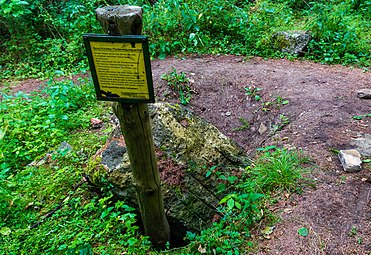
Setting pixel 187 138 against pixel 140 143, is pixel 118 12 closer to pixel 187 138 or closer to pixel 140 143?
pixel 140 143

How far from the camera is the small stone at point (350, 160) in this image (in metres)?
2.93

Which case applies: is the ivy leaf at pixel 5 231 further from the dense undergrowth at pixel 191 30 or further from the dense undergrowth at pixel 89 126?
the dense undergrowth at pixel 191 30

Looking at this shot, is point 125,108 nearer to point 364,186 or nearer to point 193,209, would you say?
point 193,209

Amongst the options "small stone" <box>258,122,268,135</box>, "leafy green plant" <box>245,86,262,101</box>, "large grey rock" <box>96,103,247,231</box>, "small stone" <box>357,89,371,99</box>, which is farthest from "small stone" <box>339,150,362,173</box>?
"leafy green plant" <box>245,86,262,101</box>

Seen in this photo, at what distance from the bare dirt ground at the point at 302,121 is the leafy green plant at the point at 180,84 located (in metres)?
0.09

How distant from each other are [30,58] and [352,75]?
7022 mm

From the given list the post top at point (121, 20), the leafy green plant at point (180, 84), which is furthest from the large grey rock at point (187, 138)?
the leafy green plant at point (180, 84)

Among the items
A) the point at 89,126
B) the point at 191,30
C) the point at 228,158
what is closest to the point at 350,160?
the point at 228,158

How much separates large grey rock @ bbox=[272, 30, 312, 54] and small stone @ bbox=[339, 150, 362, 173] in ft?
12.3

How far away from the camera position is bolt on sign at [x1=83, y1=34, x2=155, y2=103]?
5.84 feet

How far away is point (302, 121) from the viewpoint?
3980mm

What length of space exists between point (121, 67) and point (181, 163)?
1.49 metres

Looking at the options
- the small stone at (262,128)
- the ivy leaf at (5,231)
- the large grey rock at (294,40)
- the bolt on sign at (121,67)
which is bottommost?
the small stone at (262,128)

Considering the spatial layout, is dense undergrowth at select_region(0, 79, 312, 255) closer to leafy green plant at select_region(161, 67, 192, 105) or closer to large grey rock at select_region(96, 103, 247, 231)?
large grey rock at select_region(96, 103, 247, 231)
